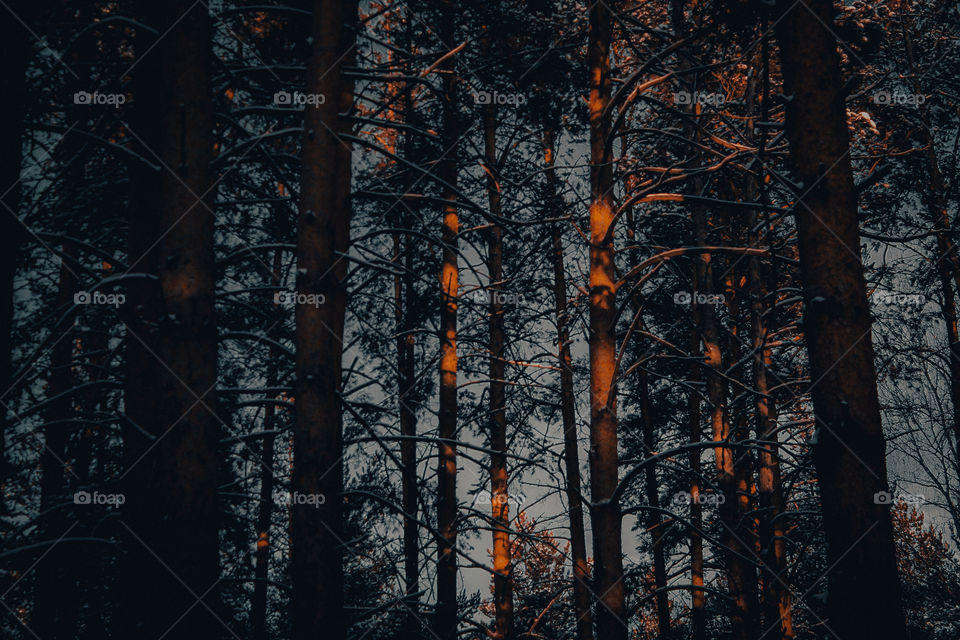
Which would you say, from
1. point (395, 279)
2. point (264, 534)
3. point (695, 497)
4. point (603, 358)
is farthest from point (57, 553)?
point (695, 497)

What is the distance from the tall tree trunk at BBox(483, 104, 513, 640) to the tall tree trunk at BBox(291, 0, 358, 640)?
428 centimetres

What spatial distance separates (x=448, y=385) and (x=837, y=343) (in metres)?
6.45

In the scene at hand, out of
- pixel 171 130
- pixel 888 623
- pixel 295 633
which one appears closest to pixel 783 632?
pixel 888 623

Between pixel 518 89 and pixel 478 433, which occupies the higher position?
pixel 518 89

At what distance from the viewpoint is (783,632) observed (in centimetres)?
1011

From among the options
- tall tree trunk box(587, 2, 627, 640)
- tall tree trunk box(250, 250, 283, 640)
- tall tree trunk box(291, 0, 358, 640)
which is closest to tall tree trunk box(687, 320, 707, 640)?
tall tree trunk box(587, 2, 627, 640)

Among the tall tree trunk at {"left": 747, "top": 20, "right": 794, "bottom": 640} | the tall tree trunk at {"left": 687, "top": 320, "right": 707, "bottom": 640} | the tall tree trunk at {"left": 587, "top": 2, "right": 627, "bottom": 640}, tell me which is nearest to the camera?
the tall tree trunk at {"left": 587, "top": 2, "right": 627, "bottom": 640}

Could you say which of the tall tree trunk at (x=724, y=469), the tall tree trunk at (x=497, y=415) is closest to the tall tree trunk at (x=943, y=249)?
the tall tree trunk at (x=724, y=469)

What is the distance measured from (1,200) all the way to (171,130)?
1.85 m

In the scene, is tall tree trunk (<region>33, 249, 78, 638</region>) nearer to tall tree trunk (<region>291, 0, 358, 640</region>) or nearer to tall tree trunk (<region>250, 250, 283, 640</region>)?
tall tree trunk (<region>291, 0, 358, 640</region>)

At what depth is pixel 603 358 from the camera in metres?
6.23

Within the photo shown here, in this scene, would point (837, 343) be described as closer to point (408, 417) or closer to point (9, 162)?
point (9, 162)

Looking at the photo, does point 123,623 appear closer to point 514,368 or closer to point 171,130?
point 171,130

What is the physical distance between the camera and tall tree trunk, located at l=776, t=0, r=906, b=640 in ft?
11.4
